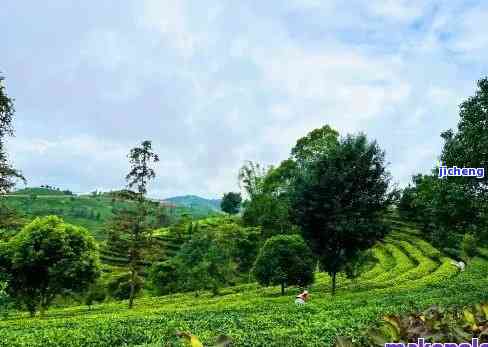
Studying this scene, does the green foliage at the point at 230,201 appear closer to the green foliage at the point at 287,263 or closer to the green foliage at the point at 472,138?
the green foliage at the point at 287,263

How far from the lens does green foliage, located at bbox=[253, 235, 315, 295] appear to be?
1238 inches

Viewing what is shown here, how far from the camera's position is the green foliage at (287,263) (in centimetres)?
3144

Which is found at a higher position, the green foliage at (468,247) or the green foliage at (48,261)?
the green foliage at (468,247)

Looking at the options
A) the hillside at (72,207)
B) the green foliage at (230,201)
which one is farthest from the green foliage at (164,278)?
the hillside at (72,207)

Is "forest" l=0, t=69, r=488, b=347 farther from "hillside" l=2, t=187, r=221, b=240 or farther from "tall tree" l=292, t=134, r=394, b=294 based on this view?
"hillside" l=2, t=187, r=221, b=240

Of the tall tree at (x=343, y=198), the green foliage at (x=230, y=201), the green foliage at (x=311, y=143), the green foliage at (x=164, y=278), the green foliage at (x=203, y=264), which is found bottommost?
the green foliage at (x=164, y=278)

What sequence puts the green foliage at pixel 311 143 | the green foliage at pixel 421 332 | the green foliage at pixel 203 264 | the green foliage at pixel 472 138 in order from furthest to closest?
1. the green foliage at pixel 311 143
2. the green foliage at pixel 203 264
3. the green foliage at pixel 472 138
4. the green foliage at pixel 421 332

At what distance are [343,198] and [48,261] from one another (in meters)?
21.4

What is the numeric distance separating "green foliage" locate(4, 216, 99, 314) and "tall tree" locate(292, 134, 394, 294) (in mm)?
17112

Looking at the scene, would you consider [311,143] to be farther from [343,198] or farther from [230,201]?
[230,201]

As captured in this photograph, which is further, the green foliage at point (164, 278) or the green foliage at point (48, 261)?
the green foliage at point (164, 278)

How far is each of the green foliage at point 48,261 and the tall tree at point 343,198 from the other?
A: 1711 centimetres

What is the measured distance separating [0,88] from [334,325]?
17.5m

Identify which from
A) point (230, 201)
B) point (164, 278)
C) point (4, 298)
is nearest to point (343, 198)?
point (4, 298)
